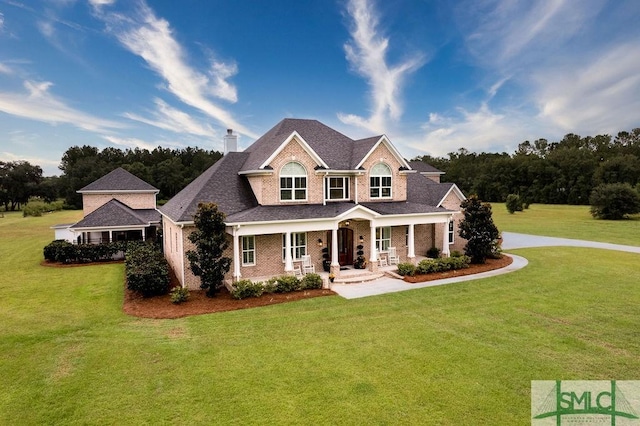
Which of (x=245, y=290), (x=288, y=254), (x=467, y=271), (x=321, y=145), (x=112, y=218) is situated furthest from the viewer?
(x=112, y=218)

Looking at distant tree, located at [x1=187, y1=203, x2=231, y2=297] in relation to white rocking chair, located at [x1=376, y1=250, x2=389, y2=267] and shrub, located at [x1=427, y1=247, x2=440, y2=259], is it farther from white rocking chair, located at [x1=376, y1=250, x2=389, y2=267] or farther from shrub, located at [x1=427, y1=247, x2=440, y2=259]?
shrub, located at [x1=427, y1=247, x2=440, y2=259]

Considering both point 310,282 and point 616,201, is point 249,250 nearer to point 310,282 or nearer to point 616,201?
point 310,282

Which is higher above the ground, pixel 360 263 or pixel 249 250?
pixel 249 250

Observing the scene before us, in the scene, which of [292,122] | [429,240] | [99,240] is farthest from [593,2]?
[99,240]

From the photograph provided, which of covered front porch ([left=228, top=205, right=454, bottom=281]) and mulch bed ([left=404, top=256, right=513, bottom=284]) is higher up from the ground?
covered front porch ([left=228, top=205, right=454, bottom=281])

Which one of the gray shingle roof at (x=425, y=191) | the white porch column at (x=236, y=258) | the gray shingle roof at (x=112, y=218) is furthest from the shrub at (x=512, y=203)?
the white porch column at (x=236, y=258)

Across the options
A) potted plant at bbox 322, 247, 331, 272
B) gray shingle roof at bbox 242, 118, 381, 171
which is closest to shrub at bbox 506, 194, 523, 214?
gray shingle roof at bbox 242, 118, 381, 171

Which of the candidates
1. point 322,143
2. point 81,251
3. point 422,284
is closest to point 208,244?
point 422,284
